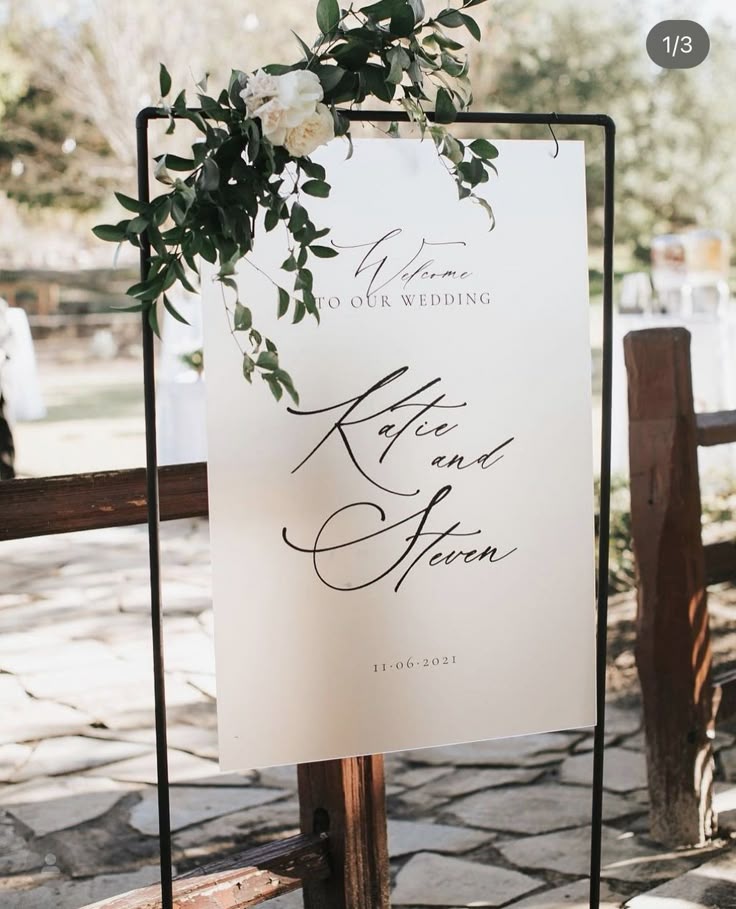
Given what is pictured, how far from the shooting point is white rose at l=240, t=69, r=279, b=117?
45.3 inches

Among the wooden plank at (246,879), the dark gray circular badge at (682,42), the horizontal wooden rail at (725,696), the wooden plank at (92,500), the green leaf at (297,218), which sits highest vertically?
the dark gray circular badge at (682,42)

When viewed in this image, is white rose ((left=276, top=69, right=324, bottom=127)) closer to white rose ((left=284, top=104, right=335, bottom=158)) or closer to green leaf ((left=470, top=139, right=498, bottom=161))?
white rose ((left=284, top=104, right=335, bottom=158))

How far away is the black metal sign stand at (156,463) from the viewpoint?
131 cm

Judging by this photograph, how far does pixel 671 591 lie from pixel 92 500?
124 cm

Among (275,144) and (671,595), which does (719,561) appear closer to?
(671,595)

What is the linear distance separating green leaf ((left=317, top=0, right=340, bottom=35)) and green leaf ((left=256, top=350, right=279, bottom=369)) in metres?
0.36

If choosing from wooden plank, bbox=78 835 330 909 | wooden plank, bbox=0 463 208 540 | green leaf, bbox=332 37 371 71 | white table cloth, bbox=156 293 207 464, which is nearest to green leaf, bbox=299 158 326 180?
green leaf, bbox=332 37 371 71

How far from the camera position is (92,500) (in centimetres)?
157

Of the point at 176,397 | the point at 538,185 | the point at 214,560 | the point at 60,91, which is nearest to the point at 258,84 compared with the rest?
the point at 538,185

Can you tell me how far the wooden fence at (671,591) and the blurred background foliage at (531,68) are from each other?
22.4 ft

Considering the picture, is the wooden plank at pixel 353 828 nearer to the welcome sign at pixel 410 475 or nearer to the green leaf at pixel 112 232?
the welcome sign at pixel 410 475

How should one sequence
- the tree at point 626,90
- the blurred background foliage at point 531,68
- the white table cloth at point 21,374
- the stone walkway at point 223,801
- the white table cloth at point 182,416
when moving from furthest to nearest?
the tree at point 626,90
the blurred background foliage at point 531,68
the white table cloth at point 21,374
the white table cloth at point 182,416
the stone walkway at point 223,801

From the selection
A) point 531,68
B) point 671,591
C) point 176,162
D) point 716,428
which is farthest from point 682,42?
point 531,68

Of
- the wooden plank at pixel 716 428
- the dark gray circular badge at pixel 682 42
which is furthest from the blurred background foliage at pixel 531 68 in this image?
the wooden plank at pixel 716 428
